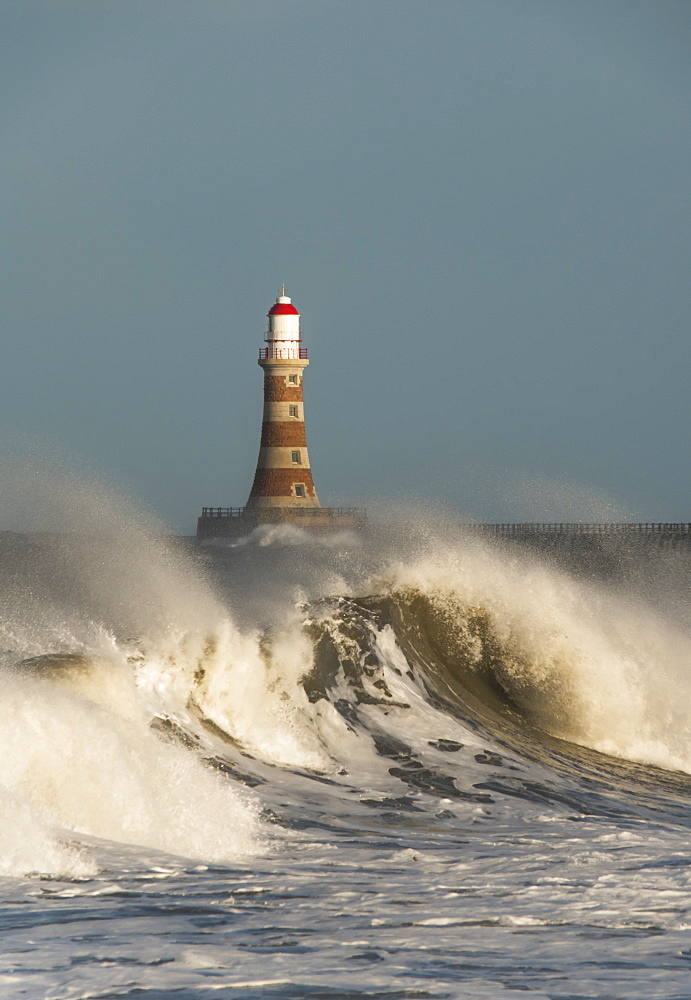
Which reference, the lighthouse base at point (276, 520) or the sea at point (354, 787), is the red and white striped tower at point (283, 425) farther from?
the sea at point (354, 787)

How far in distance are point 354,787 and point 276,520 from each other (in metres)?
35.2

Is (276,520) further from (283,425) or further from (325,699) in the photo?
(325,699)

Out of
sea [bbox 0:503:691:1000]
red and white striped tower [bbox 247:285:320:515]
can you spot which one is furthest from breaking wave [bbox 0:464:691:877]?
red and white striped tower [bbox 247:285:320:515]

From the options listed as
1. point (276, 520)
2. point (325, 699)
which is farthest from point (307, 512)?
point (325, 699)

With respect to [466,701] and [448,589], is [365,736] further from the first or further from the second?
[448,589]

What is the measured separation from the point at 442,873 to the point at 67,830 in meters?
2.43

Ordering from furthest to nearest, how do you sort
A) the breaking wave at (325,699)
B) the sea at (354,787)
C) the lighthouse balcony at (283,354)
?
the lighthouse balcony at (283,354) → the breaking wave at (325,699) → the sea at (354,787)

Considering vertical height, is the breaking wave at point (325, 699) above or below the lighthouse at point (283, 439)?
below

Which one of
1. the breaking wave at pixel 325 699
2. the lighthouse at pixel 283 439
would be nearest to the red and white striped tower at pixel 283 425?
the lighthouse at pixel 283 439

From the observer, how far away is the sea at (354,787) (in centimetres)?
568

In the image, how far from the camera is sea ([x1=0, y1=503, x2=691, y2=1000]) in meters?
5.68

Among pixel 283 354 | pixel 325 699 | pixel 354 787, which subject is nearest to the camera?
pixel 354 787

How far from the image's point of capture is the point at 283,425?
44.8 metres

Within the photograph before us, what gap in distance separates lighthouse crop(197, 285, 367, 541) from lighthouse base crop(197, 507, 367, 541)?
0.12ft
